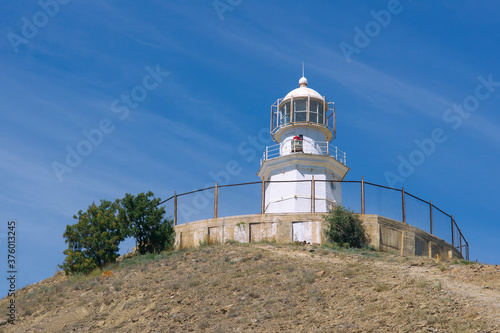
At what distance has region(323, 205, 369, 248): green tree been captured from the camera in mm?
30922

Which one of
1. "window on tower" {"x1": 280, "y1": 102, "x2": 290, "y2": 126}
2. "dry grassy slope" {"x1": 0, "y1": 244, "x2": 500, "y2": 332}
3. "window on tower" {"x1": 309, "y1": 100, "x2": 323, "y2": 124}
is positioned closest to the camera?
"dry grassy slope" {"x1": 0, "y1": 244, "x2": 500, "y2": 332}

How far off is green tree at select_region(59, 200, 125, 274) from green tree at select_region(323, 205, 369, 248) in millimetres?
8885

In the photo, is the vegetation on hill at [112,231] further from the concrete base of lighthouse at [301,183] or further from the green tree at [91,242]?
the concrete base of lighthouse at [301,183]

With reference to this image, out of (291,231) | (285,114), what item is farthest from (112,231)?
(285,114)

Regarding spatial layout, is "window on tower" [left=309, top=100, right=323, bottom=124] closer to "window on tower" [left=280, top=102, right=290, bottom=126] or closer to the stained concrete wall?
"window on tower" [left=280, top=102, right=290, bottom=126]

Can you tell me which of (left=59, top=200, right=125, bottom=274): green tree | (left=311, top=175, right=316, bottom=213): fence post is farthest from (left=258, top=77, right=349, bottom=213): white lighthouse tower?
(left=59, top=200, right=125, bottom=274): green tree

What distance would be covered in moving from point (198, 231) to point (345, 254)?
25.2 feet

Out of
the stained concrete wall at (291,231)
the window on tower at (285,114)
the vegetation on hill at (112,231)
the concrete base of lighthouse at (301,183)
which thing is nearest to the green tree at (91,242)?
the vegetation on hill at (112,231)

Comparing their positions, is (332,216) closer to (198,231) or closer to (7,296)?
(198,231)

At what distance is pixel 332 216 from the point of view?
103 feet

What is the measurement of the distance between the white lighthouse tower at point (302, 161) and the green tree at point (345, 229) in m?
2.64

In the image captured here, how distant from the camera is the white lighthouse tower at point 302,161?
3525 cm

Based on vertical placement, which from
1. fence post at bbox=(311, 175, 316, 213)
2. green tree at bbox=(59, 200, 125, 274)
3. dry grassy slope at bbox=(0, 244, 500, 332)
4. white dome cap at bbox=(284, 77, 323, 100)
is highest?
white dome cap at bbox=(284, 77, 323, 100)

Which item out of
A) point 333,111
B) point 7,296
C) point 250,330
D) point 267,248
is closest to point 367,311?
point 250,330
